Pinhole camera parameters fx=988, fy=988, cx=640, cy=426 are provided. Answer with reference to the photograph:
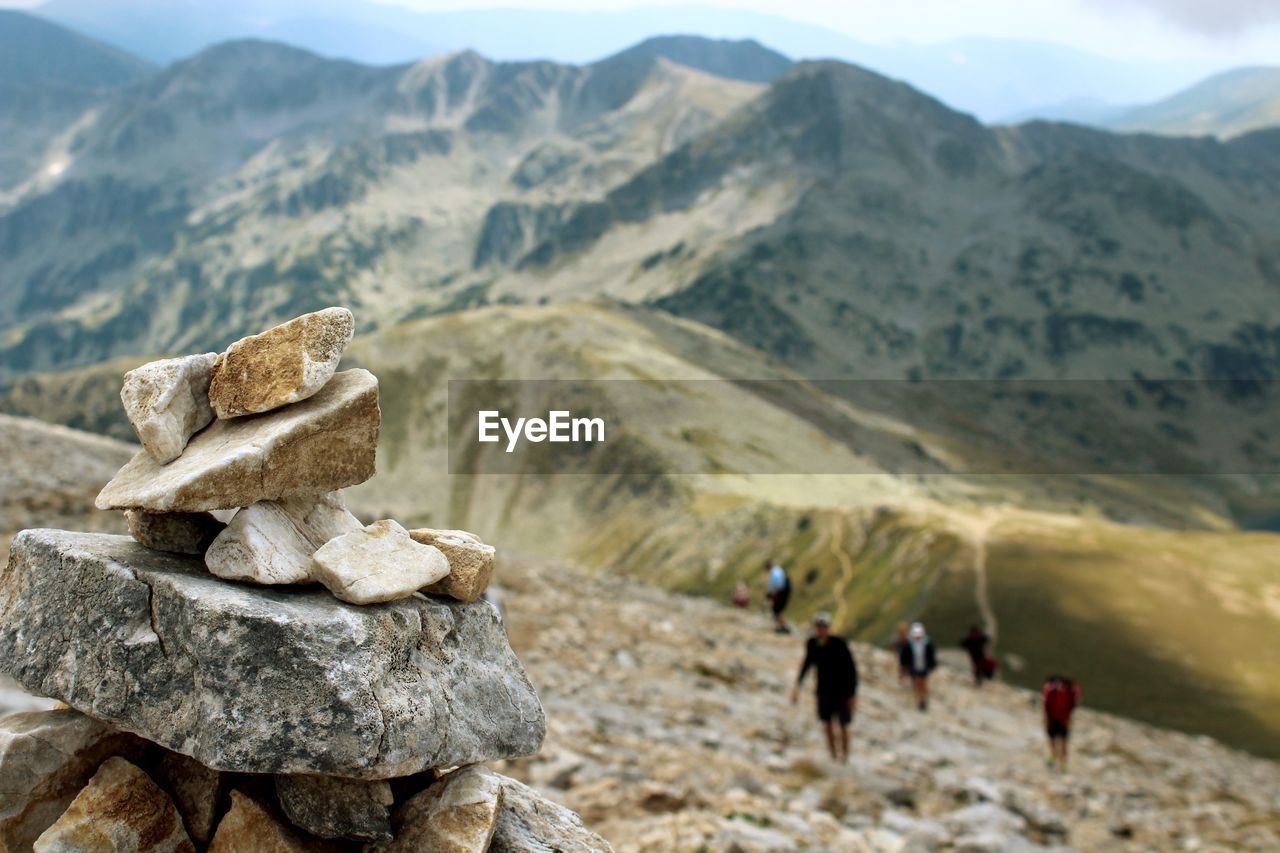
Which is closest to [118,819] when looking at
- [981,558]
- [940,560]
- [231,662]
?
[231,662]

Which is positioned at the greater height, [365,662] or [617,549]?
[365,662]

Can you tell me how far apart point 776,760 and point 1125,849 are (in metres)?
7.52

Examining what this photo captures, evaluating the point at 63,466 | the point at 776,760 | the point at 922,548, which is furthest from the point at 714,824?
the point at 922,548

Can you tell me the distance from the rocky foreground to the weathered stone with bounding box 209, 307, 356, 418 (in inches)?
363

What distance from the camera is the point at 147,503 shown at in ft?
25.1

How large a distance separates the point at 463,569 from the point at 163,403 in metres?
2.80

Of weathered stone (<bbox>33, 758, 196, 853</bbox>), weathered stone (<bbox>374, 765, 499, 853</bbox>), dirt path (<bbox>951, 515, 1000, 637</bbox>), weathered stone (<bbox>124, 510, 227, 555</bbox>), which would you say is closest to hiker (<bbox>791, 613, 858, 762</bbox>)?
weathered stone (<bbox>374, 765, 499, 853</bbox>)

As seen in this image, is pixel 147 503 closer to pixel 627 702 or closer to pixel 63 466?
pixel 627 702

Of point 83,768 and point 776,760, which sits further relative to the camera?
point 776,760

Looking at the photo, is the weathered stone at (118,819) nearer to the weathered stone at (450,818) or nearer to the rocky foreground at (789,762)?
the weathered stone at (450,818)

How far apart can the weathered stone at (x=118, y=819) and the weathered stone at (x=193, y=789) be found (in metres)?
0.10

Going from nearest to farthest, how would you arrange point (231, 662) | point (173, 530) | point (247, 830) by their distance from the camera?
point (231, 662) → point (247, 830) → point (173, 530)

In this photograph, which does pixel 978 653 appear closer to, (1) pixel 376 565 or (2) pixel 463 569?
(2) pixel 463 569

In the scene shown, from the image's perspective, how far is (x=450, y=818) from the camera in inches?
314
